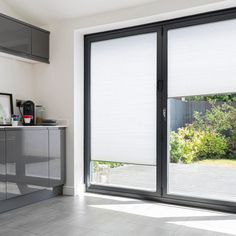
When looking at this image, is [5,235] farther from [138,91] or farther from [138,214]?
[138,91]

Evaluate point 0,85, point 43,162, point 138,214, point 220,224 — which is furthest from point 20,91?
point 220,224

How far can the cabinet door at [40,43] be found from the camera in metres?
4.01

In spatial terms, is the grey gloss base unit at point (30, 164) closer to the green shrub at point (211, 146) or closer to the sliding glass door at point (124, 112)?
the sliding glass door at point (124, 112)

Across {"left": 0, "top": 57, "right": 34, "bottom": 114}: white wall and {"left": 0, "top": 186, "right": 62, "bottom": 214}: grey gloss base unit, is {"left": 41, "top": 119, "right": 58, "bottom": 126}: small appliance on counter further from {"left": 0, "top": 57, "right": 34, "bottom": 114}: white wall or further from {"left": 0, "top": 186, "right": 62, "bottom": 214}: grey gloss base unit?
{"left": 0, "top": 186, "right": 62, "bottom": 214}: grey gloss base unit

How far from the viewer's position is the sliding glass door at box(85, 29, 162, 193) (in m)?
3.79

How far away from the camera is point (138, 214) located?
3199mm

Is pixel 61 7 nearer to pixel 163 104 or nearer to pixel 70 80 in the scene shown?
pixel 70 80

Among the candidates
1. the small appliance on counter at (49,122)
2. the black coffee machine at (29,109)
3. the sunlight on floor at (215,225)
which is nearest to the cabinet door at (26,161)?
the small appliance on counter at (49,122)

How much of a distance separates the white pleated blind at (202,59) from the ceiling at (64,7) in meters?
0.42

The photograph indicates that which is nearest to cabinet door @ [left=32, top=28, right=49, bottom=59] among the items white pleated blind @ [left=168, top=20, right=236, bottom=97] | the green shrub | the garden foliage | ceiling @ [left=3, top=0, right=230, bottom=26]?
ceiling @ [left=3, top=0, right=230, bottom=26]

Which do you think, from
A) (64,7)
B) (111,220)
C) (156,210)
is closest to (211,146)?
(156,210)

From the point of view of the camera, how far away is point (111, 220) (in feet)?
9.88

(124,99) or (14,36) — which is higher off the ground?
(14,36)

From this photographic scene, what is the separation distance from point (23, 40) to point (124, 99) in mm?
1574
